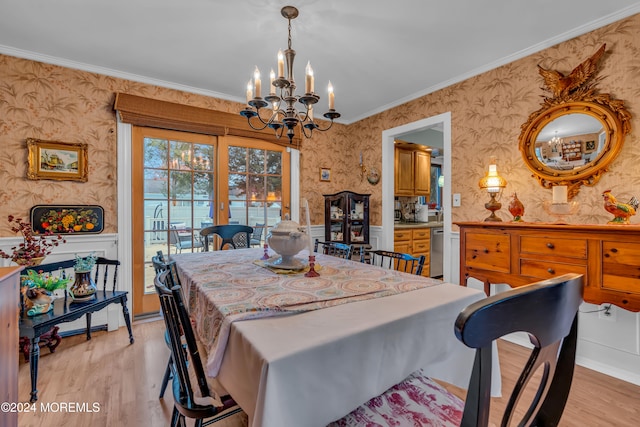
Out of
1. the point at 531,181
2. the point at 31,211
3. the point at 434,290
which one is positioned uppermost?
the point at 531,181

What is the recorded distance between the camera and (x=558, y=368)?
718 millimetres

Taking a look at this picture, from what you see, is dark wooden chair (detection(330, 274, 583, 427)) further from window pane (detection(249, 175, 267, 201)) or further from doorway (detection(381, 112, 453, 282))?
window pane (detection(249, 175, 267, 201))

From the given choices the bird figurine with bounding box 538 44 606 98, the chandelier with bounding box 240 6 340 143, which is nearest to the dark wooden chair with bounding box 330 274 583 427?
→ the chandelier with bounding box 240 6 340 143

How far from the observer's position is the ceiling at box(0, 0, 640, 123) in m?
1.98

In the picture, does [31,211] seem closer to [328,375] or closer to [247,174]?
[247,174]

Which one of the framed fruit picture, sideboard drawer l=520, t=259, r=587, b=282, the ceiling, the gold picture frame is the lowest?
sideboard drawer l=520, t=259, r=587, b=282

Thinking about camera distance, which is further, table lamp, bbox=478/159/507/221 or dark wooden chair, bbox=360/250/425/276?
table lamp, bbox=478/159/507/221

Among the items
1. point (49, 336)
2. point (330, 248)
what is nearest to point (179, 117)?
point (330, 248)

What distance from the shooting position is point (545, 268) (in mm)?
2061

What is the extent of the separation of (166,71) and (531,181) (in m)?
3.36

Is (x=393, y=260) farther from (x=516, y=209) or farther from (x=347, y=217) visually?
(x=347, y=217)

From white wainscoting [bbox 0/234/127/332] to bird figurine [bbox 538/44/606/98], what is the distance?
12.8 ft

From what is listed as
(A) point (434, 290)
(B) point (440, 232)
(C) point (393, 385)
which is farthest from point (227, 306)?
(B) point (440, 232)

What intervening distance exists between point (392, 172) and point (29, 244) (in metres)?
3.59
